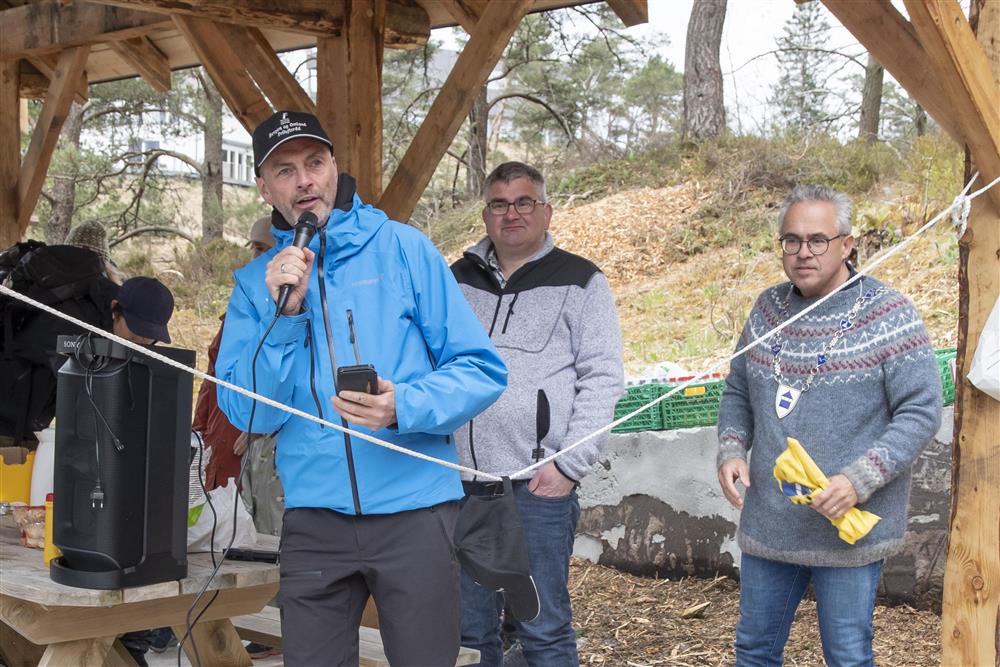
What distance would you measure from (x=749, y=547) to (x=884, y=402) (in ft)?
1.79

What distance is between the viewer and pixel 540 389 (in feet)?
11.2

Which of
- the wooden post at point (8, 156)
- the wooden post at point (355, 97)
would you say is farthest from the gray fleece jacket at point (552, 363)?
the wooden post at point (8, 156)

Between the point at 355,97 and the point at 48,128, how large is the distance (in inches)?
106

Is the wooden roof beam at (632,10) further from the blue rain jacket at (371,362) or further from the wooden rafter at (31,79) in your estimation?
the wooden rafter at (31,79)

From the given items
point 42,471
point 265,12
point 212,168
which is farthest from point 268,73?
point 212,168

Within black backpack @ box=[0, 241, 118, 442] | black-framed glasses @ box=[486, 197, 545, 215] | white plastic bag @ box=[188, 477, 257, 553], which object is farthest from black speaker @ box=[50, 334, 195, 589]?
black backpack @ box=[0, 241, 118, 442]

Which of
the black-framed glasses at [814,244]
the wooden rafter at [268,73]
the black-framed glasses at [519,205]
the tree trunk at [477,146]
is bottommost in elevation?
the black-framed glasses at [814,244]

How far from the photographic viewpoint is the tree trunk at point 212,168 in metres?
17.5

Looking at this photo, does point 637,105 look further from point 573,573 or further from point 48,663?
point 48,663

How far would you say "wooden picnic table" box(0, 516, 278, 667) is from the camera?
2.80 metres

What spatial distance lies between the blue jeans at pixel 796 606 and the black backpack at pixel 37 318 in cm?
282

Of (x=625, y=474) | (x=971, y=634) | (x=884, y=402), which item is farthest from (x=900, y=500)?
(x=625, y=474)

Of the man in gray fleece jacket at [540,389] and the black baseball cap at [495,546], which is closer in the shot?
the black baseball cap at [495,546]

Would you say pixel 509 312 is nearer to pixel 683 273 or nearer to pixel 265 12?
pixel 265 12
